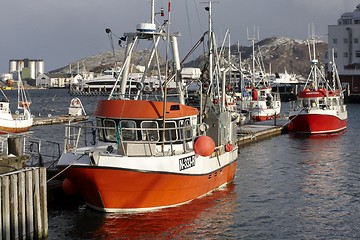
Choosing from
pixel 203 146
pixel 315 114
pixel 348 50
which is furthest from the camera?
pixel 348 50

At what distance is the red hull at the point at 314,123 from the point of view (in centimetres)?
5519

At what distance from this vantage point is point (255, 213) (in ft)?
78.8

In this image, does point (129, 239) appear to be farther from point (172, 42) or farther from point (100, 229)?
point (172, 42)

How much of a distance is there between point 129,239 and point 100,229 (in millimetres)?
1403

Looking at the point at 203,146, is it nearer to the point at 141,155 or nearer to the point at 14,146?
the point at 141,155

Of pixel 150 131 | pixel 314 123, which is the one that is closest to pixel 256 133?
pixel 314 123

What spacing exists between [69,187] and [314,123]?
120 ft

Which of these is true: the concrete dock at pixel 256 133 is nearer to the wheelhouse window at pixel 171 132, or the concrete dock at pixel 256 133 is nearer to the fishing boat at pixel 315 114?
the fishing boat at pixel 315 114

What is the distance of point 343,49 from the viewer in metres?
124

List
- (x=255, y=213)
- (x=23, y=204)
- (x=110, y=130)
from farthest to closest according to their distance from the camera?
(x=255, y=213), (x=110, y=130), (x=23, y=204)

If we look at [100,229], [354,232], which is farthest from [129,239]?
[354,232]

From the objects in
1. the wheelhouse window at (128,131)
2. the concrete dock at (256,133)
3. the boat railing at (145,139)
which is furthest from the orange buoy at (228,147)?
the concrete dock at (256,133)

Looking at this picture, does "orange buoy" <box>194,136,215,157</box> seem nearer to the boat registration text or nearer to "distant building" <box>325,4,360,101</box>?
the boat registration text

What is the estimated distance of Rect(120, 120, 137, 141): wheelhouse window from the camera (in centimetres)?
2231
